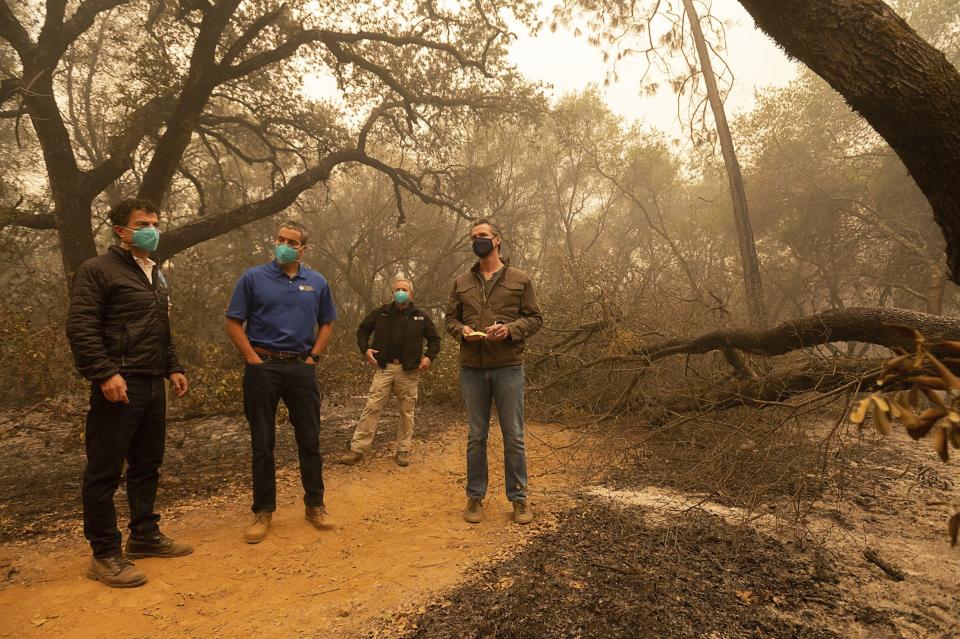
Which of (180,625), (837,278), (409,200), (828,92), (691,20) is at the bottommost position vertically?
(180,625)

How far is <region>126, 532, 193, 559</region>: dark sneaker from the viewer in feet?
10.1

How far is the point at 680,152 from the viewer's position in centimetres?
2055

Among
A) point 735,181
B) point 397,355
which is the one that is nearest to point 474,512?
point 397,355

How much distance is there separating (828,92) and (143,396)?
1943 cm

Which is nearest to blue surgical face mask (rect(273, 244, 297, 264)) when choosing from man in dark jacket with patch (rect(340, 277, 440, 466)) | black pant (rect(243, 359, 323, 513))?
black pant (rect(243, 359, 323, 513))

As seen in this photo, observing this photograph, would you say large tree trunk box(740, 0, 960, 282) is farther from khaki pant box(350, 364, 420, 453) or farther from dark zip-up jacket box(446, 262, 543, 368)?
khaki pant box(350, 364, 420, 453)

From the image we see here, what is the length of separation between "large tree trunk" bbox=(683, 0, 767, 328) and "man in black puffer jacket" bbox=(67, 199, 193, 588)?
9660 millimetres

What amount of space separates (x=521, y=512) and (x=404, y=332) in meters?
2.47

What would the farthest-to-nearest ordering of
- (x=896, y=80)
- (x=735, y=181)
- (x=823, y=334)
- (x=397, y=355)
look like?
(x=735, y=181) → (x=397, y=355) → (x=823, y=334) → (x=896, y=80)

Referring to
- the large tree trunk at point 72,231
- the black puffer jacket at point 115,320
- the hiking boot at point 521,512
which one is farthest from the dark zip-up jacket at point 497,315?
the large tree trunk at point 72,231

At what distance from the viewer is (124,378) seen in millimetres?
2947

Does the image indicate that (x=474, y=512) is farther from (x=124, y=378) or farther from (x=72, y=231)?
(x=72, y=231)

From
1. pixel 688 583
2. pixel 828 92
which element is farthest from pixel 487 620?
pixel 828 92

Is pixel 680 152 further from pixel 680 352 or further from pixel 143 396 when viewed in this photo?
pixel 143 396
